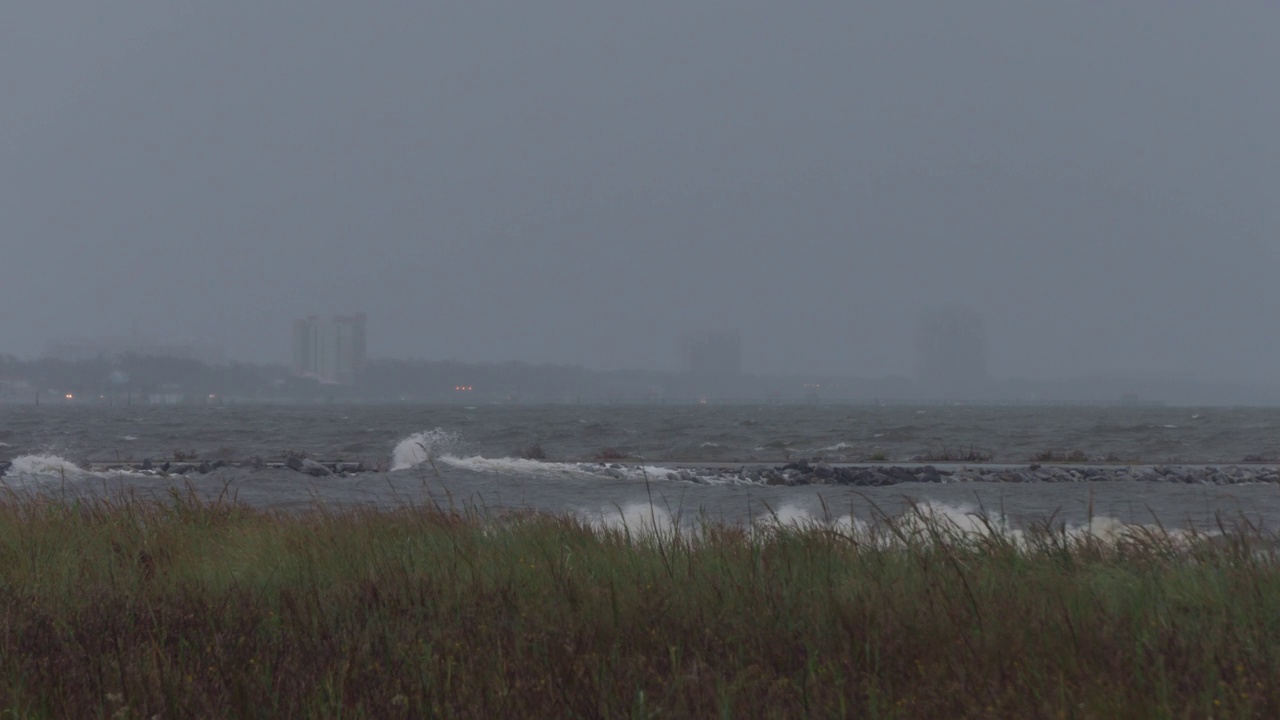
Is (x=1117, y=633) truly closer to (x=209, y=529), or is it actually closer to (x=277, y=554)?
(x=277, y=554)

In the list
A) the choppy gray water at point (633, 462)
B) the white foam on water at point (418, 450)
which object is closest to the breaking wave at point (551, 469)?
the white foam on water at point (418, 450)

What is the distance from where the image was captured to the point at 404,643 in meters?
4.77

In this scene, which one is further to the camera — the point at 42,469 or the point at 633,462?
the point at 633,462

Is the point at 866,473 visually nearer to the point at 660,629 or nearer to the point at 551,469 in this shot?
the point at 551,469

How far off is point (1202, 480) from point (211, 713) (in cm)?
2344

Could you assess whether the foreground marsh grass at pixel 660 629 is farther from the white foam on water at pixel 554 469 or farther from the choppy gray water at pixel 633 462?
the white foam on water at pixel 554 469

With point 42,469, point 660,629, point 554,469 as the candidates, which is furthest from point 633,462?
point 660,629

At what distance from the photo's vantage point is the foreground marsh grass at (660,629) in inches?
154

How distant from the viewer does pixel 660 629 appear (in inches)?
197

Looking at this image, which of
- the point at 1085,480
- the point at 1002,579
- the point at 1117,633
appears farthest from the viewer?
the point at 1085,480

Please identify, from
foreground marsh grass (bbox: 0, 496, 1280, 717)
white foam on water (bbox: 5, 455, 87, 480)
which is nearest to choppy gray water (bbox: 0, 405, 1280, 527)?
white foam on water (bbox: 5, 455, 87, 480)

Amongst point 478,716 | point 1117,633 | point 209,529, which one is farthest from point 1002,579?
point 209,529

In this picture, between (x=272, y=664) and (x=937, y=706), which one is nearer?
(x=937, y=706)

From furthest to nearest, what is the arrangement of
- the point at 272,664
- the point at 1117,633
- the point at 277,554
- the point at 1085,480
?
the point at 1085,480 < the point at 277,554 < the point at 1117,633 < the point at 272,664
